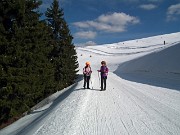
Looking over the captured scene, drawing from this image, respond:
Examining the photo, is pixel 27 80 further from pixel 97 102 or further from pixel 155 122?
pixel 155 122

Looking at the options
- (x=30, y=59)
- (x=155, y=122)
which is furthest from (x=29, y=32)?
(x=155, y=122)

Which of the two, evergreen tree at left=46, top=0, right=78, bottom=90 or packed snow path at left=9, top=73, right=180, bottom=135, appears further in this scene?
evergreen tree at left=46, top=0, right=78, bottom=90

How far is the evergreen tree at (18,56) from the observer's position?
1597 centimetres

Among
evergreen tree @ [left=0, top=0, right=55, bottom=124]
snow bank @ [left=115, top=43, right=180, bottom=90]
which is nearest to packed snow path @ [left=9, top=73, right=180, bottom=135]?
evergreen tree @ [left=0, top=0, right=55, bottom=124]

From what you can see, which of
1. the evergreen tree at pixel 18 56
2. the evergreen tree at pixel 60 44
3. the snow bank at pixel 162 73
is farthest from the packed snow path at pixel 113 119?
the evergreen tree at pixel 60 44

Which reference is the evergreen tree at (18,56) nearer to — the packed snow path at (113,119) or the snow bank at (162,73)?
the packed snow path at (113,119)

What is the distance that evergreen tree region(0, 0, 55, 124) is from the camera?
16.0 metres

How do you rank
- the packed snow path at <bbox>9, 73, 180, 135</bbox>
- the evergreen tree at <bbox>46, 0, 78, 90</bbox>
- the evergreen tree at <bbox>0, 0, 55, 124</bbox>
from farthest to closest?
the evergreen tree at <bbox>46, 0, 78, 90</bbox> → the evergreen tree at <bbox>0, 0, 55, 124</bbox> → the packed snow path at <bbox>9, 73, 180, 135</bbox>

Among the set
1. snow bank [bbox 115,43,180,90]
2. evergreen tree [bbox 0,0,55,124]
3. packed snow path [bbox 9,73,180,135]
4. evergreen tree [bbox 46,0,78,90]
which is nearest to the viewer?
packed snow path [bbox 9,73,180,135]

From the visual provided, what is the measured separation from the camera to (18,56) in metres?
16.4

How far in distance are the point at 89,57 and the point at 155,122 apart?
256 feet

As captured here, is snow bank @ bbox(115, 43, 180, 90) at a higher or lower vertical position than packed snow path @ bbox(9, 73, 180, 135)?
higher

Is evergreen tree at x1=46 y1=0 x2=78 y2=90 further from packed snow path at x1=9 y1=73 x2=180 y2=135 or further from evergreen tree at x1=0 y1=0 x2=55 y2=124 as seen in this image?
packed snow path at x1=9 y1=73 x2=180 y2=135

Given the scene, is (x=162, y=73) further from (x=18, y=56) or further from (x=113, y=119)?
(x=113, y=119)
